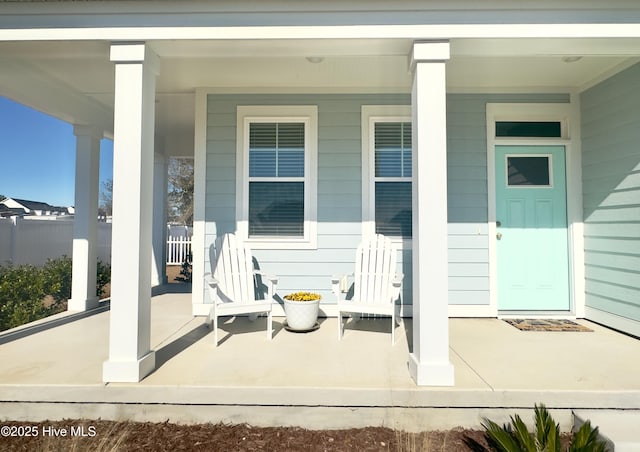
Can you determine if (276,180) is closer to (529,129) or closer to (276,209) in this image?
(276,209)

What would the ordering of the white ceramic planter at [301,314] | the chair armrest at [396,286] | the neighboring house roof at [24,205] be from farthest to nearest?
1. the neighboring house roof at [24,205]
2. the white ceramic planter at [301,314]
3. the chair armrest at [396,286]

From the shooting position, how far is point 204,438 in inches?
85.5

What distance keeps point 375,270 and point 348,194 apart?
37.6 inches

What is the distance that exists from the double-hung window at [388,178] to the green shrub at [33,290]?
15.1 feet

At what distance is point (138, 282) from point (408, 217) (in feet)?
9.41

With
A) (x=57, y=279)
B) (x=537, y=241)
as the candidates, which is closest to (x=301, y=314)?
(x=537, y=241)

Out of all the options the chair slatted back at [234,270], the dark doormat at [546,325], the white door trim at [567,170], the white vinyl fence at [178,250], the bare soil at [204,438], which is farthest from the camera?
the white vinyl fence at [178,250]

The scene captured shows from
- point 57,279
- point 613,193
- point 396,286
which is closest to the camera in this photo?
A: point 396,286

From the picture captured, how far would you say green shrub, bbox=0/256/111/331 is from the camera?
478cm

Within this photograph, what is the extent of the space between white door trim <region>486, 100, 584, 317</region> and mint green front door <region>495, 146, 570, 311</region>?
6 cm

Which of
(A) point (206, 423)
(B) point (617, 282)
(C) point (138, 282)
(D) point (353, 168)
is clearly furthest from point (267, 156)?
(B) point (617, 282)

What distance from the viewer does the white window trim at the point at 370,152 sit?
4.23 meters

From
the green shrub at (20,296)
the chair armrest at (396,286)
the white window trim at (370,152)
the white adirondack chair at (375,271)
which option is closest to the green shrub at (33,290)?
the green shrub at (20,296)

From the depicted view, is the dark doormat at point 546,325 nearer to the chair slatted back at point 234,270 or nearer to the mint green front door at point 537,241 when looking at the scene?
the mint green front door at point 537,241
